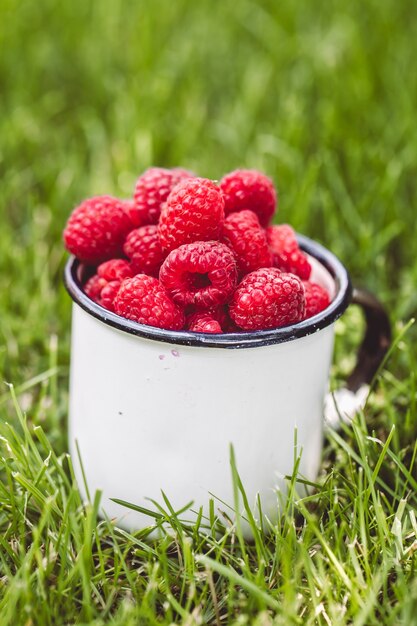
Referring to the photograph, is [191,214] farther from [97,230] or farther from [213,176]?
[213,176]

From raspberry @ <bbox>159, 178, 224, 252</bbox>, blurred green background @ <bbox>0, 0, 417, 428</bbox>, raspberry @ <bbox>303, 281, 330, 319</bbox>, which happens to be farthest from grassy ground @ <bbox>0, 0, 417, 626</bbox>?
raspberry @ <bbox>159, 178, 224, 252</bbox>

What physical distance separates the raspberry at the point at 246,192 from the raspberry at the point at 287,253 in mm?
41

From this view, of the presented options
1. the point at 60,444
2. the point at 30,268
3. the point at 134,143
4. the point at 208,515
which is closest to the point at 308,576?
the point at 208,515

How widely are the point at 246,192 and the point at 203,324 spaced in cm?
22

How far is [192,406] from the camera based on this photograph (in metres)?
0.90

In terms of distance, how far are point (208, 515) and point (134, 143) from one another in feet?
3.30

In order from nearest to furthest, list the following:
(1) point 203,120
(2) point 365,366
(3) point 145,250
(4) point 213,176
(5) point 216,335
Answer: (5) point 216,335, (3) point 145,250, (2) point 365,366, (4) point 213,176, (1) point 203,120

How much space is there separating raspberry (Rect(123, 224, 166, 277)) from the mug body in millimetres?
74

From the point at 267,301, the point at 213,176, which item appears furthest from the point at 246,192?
the point at 213,176

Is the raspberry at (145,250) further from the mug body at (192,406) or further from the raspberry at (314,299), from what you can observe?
the raspberry at (314,299)

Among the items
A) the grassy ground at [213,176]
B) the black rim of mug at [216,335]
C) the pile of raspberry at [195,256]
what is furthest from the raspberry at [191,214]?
the grassy ground at [213,176]

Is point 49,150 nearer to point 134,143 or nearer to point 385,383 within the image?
point 134,143

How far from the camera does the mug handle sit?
1140 mm

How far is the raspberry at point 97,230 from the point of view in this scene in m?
1.00
